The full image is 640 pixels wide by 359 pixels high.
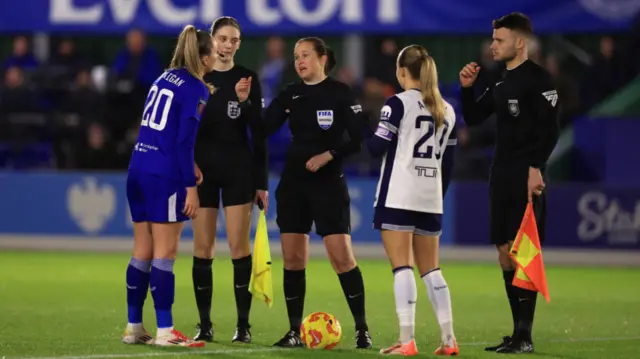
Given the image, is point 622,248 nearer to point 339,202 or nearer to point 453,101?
point 453,101

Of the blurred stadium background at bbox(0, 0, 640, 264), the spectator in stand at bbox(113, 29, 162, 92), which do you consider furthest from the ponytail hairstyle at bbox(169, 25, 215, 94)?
the spectator in stand at bbox(113, 29, 162, 92)

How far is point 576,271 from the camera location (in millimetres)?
16578

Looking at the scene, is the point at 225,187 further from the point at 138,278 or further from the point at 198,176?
the point at 138,278

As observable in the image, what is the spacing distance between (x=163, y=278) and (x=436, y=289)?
187cm

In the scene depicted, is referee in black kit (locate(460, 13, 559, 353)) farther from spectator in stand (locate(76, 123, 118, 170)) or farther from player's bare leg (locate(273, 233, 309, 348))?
spectator in stand (locate(76, 123, 118, 170))

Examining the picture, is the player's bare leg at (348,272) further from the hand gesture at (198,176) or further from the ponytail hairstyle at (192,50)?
the ponytail hairstyle at (192,50)

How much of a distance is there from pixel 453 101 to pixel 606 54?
241 cm

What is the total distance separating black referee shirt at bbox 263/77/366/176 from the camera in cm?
951

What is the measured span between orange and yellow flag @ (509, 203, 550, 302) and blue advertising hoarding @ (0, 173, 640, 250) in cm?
857

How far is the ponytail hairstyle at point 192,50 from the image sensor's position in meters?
9.13

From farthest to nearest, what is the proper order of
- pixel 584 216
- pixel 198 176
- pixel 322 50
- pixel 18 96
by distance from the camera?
pixel 18 96 → pixel 584 216 → pixel 198 176 → pixel 322 50

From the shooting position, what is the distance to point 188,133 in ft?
29.6

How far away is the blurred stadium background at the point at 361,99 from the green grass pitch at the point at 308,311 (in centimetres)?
124

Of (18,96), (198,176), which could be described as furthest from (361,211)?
(198,176)
